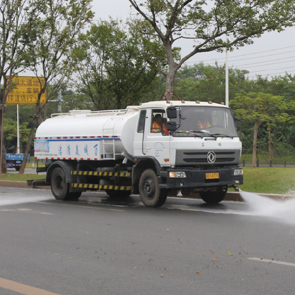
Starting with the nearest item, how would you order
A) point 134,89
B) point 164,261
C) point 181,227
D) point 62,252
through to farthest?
point 164,261 → point 62,252 → point 181,227 → point 134,89

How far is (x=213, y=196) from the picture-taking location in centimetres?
1399

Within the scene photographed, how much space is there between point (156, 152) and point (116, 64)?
42.2 ft

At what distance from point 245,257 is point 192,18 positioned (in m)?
13.4

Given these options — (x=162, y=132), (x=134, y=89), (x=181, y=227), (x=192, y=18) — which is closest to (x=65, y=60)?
(x=134, y=89)

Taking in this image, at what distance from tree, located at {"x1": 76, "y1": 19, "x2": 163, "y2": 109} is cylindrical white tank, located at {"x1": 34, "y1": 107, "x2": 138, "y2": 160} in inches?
320

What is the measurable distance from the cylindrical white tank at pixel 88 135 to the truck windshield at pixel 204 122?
1.72 metres

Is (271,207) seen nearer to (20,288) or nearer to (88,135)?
(88,135)

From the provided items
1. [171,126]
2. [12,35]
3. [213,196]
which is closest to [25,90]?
[12,35]

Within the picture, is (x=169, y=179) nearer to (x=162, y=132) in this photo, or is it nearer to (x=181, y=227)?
(x=162, y=132)

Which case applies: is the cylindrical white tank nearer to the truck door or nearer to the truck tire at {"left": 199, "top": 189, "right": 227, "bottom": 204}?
the truck door

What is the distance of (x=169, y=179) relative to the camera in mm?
12258

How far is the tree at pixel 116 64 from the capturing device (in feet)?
81.0

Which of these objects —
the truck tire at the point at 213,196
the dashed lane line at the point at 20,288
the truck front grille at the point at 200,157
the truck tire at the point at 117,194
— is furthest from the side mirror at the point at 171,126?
the dashed lane line at the point at 20,288

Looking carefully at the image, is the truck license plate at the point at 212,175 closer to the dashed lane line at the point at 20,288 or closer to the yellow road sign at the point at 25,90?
the dashed lane line at the point at 20,288
